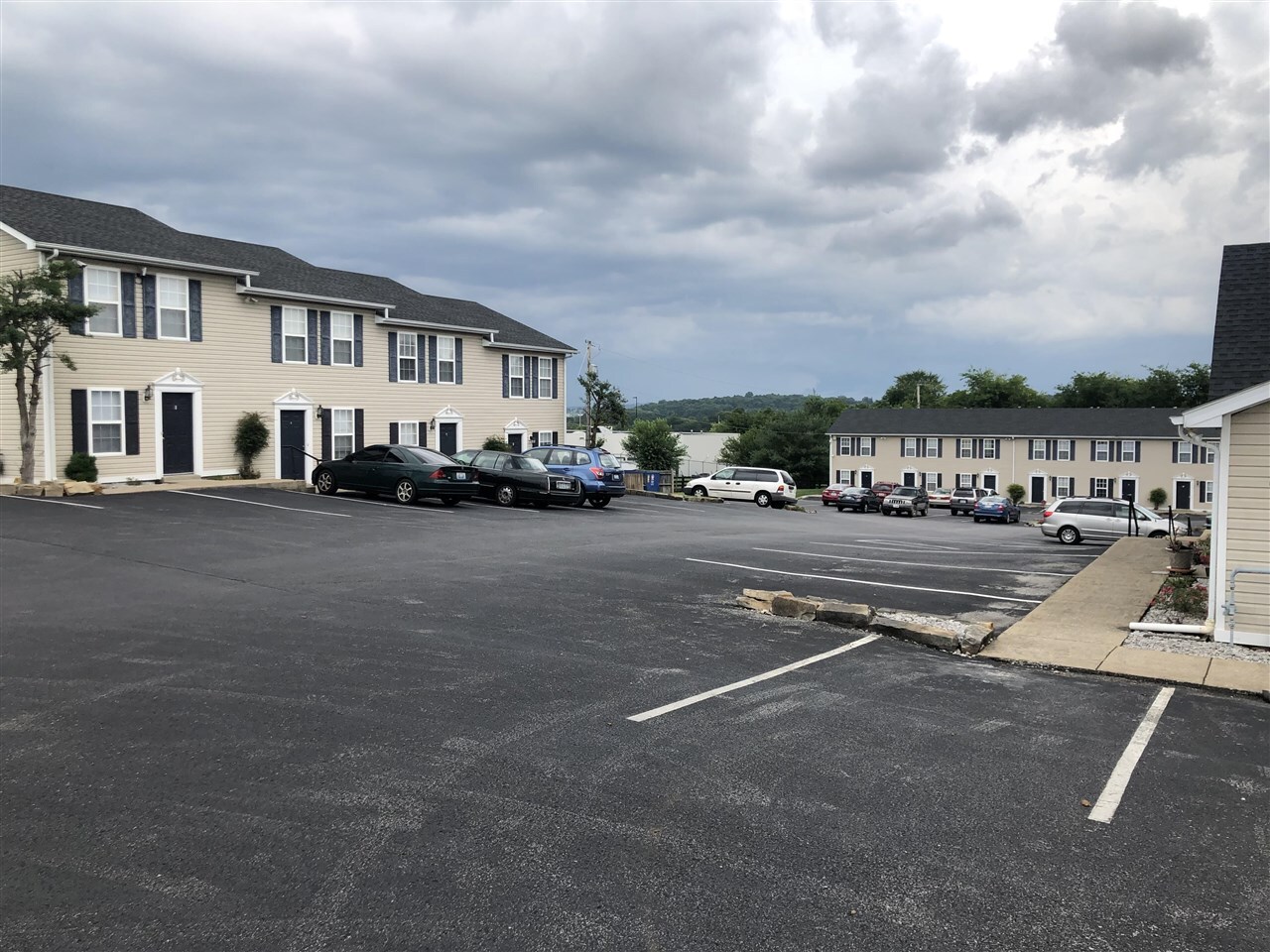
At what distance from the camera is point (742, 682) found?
7.66 meters

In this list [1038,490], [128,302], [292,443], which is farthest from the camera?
[1038,490]

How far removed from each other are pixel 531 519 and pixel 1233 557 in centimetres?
1515

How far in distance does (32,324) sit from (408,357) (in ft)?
46.9

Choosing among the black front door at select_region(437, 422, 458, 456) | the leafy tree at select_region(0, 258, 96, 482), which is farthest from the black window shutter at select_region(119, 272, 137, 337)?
the black front door at select_region(437, 422, 458, 456)

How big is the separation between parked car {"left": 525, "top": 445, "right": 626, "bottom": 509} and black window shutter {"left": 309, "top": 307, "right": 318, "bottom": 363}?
861cm

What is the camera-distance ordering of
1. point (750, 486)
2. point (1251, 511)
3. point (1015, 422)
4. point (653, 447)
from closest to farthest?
point (1251, 511) → point (750, 486) → point (1015, 422) → point (653, 447)

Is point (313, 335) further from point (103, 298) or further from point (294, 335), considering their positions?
point (103, 298)

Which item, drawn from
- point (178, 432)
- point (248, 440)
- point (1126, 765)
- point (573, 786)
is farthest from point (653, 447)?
point (573, 786)

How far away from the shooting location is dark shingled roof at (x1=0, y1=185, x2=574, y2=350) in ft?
79.0

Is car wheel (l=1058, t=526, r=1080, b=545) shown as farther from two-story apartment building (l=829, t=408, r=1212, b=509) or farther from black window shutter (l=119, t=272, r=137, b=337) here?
two-story apartment building (l=829, t=408, r=1212, b=509)

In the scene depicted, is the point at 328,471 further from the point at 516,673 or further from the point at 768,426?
the point at 768,426

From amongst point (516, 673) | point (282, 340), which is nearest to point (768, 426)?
point (282, 340)

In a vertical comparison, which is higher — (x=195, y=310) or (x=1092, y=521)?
(x=195, y=310)

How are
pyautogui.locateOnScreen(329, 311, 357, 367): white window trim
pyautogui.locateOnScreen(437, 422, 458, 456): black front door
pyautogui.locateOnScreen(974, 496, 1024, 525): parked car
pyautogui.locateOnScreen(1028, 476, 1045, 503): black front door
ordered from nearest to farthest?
pyautogui.locateOnScreen(329, 311, 357, 367): white window trim
pyautogui.locateOnScreen(437, 422, 458, 456): black front door
pyautogui.locateOnScreen(974, 496, 1024, 525): parked car
pyautogui.locateOnScreen(1028, 476, 1045, 503): black front door
